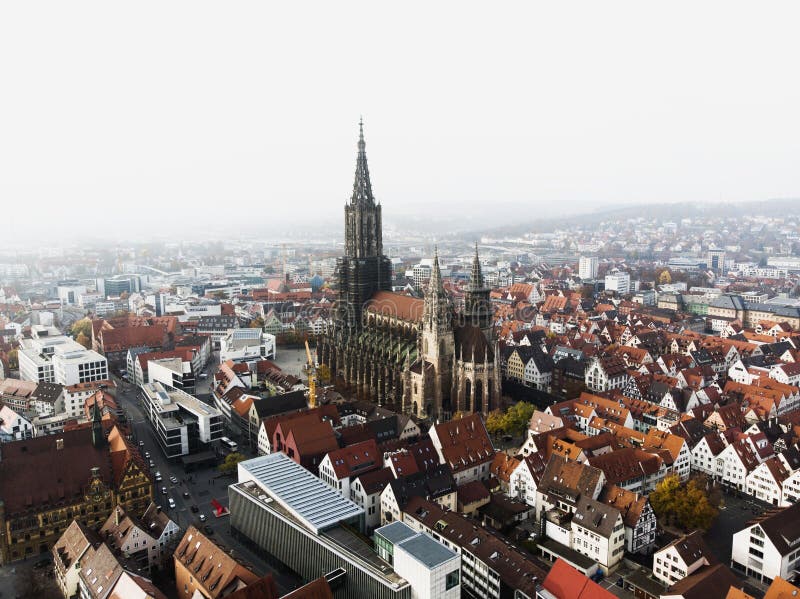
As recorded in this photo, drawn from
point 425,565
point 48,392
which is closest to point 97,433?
point 48,392

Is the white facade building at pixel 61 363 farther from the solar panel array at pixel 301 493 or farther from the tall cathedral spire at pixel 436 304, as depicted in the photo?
the tall cathedral spire at pixel 436 304

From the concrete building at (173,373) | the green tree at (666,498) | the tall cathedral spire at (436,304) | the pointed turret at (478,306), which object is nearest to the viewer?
the green tree at (666,498)

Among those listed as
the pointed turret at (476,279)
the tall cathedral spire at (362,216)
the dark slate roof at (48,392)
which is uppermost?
the tall cathedral spire at (362,216)

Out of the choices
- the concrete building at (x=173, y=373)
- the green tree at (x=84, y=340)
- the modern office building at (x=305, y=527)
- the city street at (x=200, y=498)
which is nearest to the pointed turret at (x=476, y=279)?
the city street at (x=200, y=498)

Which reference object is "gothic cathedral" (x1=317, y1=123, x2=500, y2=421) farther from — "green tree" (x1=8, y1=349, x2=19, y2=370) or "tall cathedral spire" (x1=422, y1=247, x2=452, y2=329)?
"green tree" (x1=8, y1=349, x2=19, y2=370)

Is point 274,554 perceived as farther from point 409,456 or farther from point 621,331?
point 621,331

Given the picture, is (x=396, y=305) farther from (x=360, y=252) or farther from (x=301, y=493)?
A: (x=301, y=493)
